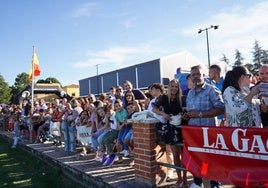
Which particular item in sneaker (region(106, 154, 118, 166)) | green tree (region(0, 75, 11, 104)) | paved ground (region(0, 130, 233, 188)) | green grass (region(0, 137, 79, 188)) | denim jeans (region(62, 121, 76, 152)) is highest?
green tree (region(0, 75, 11, 104))

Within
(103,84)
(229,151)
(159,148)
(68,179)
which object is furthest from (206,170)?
(103,84)

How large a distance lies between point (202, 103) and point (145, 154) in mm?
1464

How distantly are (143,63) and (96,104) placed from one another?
33.8 m

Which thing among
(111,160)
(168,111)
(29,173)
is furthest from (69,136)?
(168,111)

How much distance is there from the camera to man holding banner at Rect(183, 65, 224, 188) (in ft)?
14.7

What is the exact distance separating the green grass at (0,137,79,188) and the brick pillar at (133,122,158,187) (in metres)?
2.04

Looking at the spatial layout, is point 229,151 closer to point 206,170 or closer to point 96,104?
point 206,170

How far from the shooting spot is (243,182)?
143 inches

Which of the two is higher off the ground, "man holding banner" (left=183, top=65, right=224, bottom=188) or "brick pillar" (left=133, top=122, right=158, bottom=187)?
"man holding banner" (left=183, top=65, right=224, bottom=188)

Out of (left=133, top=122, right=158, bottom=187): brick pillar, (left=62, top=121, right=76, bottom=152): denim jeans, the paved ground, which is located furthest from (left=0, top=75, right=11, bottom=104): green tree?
(left=133, top=122, right=158, bottom=187): brick pillar

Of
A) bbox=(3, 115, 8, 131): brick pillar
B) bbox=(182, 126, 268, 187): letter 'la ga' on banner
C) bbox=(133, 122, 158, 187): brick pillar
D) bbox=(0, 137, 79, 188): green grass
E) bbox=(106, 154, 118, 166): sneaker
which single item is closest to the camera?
bbox=(182, 126, 268, 187): letter 'la ga' on banner

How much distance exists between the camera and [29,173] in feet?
28.9

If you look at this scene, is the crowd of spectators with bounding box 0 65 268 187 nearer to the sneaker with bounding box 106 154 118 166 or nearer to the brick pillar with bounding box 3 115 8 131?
the sneaker with bounding box 106 154 118 166

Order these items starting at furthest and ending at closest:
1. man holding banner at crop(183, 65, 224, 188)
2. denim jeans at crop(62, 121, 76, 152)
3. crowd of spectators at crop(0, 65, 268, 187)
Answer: denim jeans at crop(62, 121, 76, 152) → man holding banner at crop(183, 65, 224, 188) → crowd of spectators at crop(0, 65, 268, 187)
